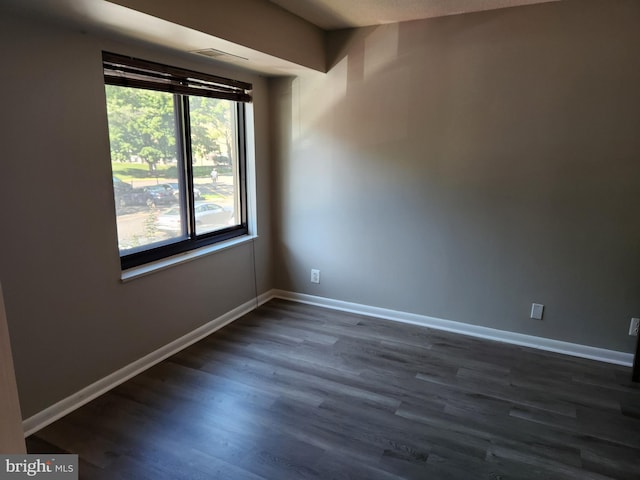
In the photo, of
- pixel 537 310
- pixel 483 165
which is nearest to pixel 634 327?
pixel 537 310

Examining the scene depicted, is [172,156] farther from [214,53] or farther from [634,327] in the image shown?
[634,327]

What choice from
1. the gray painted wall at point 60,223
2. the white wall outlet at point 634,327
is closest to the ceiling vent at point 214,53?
the gray painted wall at point 60,223

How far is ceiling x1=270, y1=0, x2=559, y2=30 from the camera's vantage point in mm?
2824

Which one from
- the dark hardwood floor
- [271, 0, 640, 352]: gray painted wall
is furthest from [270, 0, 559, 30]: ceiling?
the dark hardwood floor

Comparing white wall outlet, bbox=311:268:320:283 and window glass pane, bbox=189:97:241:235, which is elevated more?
window glass pane, bbox=189:97:241:235

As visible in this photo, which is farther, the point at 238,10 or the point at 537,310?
the point at 537,310

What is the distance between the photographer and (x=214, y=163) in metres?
3.54

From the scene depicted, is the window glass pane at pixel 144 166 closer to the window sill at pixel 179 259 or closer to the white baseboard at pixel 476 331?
the window sill at pixel 179 259

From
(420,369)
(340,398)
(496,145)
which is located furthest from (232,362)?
(496,145)

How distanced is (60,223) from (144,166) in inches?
28.2

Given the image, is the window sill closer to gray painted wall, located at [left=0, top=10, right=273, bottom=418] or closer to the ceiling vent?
gray painted wall, located at [left=0, top=10, right=273, bottom=418]

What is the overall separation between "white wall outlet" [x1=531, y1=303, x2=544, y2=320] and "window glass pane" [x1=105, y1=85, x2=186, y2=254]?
8.82 ft
